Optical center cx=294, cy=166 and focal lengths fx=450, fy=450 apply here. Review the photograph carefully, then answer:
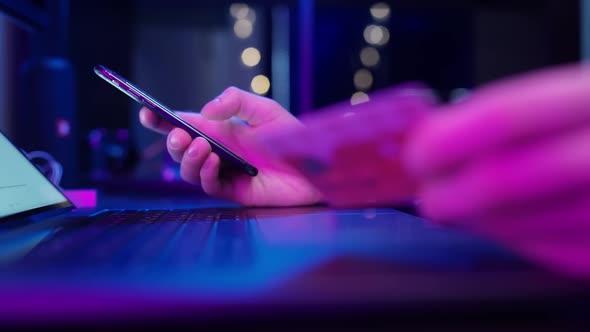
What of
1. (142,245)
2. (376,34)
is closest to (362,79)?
(376,34)

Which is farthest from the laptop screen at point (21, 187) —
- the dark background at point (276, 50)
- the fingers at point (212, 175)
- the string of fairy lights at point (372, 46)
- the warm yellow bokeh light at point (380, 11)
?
the warm yellow bokeh light at point (380, 11)

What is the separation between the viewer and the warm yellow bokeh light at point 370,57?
285cm

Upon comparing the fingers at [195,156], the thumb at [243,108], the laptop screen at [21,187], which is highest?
the thumb at [243,108]

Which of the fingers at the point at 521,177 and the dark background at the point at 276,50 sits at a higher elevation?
the dark background at the point at 276,50

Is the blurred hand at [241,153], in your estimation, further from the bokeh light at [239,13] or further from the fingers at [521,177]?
the bokeh light at [239,13]

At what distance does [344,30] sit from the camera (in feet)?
9.08

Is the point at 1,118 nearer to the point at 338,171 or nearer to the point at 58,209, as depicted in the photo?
the point at 58,209

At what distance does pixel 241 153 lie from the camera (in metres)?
0.79

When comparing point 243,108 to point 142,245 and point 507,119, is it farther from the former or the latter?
point 507,119

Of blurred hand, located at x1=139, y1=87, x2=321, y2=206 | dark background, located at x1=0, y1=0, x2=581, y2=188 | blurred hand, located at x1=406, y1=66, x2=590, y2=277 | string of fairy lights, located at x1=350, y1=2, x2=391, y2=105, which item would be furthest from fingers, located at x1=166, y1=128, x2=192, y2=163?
string of fairy lights, located at x1=350, y1=2, x2=391, y2=105

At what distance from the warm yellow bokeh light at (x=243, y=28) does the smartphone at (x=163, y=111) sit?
241 centimetres

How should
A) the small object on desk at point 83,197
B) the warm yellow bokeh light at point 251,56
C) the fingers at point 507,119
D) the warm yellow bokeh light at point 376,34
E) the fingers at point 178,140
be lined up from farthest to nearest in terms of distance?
the warm yellow bokeh light at point 251,56 < the warm yellow bokeh light at point 376,34 < the small object on desk at point 83,197 < the fingers at point 178,140 < the fingers at point 507,119

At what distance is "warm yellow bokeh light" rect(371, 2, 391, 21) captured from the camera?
8.50ft

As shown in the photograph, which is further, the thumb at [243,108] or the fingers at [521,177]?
the thumb at [243,108]
